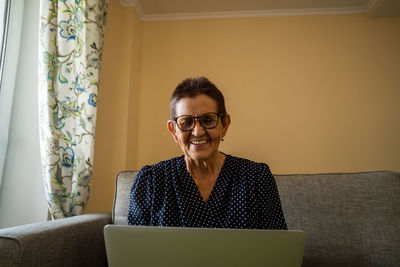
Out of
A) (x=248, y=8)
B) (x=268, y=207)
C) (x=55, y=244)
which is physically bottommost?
(x=55, y=244)

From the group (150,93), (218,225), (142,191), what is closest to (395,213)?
(218,225)

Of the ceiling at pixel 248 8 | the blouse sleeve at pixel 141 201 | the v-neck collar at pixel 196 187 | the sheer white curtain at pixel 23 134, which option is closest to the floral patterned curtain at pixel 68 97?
the sheer white curtain at pixel 23 134

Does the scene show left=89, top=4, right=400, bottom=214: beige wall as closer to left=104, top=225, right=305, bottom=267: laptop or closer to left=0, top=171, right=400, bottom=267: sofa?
left=0, top=171, right=400, bottom=267: sofa

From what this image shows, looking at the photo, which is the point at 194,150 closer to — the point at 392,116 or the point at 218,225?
the point at 218,225

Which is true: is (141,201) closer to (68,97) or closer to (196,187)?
(196,187)

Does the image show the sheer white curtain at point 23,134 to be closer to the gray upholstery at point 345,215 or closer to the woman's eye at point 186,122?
the gray upholstery at point 345,215

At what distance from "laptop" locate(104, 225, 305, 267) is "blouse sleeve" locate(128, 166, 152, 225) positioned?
1.72 ft

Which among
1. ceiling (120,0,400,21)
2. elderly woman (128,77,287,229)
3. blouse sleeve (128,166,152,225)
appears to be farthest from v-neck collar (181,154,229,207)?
ceiling (120,0,400,21)

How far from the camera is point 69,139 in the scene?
1.39 meters

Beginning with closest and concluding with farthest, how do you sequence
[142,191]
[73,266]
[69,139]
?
1. [73,266]
2. [142,191]
3. [69,139]

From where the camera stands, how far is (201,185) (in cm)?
109

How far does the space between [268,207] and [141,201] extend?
→ 44cm

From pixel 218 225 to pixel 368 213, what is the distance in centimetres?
67

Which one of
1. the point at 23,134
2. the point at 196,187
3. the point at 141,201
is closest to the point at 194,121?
the point at 196,187
